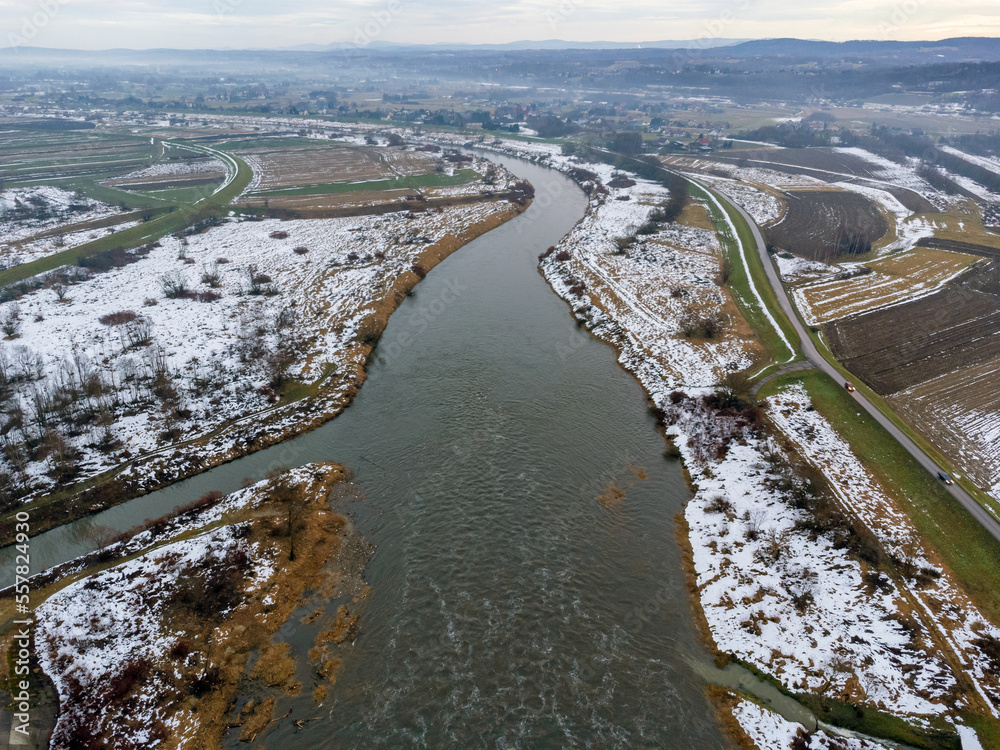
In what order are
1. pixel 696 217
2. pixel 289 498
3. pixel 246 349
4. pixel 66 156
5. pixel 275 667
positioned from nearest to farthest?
pixel 275 667 < pixel 289 498 < pixel 246 349 < pixel 696 217 < pixel 66 156

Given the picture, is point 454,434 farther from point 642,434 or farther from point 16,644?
point 16,644

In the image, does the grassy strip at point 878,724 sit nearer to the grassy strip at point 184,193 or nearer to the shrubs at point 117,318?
the shrubs at point 117,318

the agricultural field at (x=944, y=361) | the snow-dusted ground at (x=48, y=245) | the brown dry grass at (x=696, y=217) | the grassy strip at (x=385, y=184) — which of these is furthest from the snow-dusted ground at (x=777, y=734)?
the grassy strip at (x=385, y=184)

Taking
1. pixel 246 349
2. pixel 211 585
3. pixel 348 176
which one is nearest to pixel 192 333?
pixel 246 349

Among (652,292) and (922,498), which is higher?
(652,292)

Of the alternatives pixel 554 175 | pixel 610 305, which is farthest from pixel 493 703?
pixel 554 175

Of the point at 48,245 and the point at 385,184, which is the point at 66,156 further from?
the point at 385,184

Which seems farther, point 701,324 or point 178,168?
point 178,168
